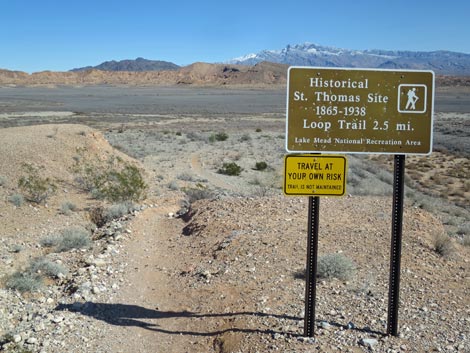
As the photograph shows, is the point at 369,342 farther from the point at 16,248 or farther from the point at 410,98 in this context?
the point at 16,248

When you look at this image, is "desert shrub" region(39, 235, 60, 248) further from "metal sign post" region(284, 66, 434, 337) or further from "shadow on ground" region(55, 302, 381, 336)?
"metal sign post" region(284, 66, 434, 337)

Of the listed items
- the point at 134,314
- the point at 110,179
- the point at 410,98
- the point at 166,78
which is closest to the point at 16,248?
the point at 134,314

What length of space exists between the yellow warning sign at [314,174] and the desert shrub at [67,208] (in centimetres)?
953

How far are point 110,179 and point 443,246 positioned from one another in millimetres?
10494

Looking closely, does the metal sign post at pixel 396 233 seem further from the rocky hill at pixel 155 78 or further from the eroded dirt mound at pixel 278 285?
the rocky hill at pixel 155 78

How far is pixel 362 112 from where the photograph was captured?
496 centimetres

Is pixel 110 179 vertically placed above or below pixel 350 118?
below

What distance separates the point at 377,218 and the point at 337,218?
800 millimetres

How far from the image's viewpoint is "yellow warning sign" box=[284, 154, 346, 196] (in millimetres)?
5031

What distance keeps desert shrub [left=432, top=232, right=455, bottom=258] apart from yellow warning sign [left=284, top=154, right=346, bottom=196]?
3892 mm

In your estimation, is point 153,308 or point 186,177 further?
point 186,177

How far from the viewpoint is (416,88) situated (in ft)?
16.2

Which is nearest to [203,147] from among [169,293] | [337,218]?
[337,218]

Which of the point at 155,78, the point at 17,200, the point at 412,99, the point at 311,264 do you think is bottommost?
the point at 17,200
